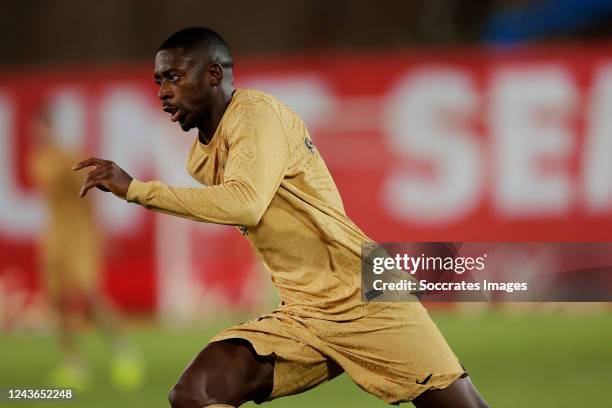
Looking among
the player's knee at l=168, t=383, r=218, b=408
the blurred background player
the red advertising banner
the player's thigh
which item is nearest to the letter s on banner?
the red advertising banner

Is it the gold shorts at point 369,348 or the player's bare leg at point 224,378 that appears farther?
the gold shorts at point 369,348

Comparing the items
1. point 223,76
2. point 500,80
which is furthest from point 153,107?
point 223,76

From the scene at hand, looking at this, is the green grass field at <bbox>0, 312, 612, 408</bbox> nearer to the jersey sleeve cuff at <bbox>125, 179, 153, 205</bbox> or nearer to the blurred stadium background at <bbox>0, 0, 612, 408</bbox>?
the blurred stadium background at <bbox>0, 0, 612, 408</bbox>

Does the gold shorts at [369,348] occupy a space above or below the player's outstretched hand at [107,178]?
→ below

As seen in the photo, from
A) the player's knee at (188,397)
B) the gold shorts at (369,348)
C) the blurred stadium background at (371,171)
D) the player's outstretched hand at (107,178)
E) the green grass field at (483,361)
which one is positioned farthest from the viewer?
the blurred stadium background at (371,171)

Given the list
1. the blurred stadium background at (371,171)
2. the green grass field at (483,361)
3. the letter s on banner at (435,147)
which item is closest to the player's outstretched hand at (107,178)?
the green grass field at (483,361)

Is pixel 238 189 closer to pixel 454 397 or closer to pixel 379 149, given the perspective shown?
pixel 454 397

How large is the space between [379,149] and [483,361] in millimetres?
3594

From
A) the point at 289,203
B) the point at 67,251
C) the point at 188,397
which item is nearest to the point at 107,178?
the point at 289,203

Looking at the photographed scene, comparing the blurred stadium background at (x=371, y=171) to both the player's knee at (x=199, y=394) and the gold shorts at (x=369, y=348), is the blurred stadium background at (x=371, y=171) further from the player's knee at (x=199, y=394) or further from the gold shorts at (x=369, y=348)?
the player's knee at (x=199, y=394)

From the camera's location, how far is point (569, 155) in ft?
42.9

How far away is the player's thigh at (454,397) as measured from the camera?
5.23 m

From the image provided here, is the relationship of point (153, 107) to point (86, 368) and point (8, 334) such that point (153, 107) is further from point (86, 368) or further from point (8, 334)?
point (86, 368)

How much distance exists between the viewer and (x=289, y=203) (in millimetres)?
5258
